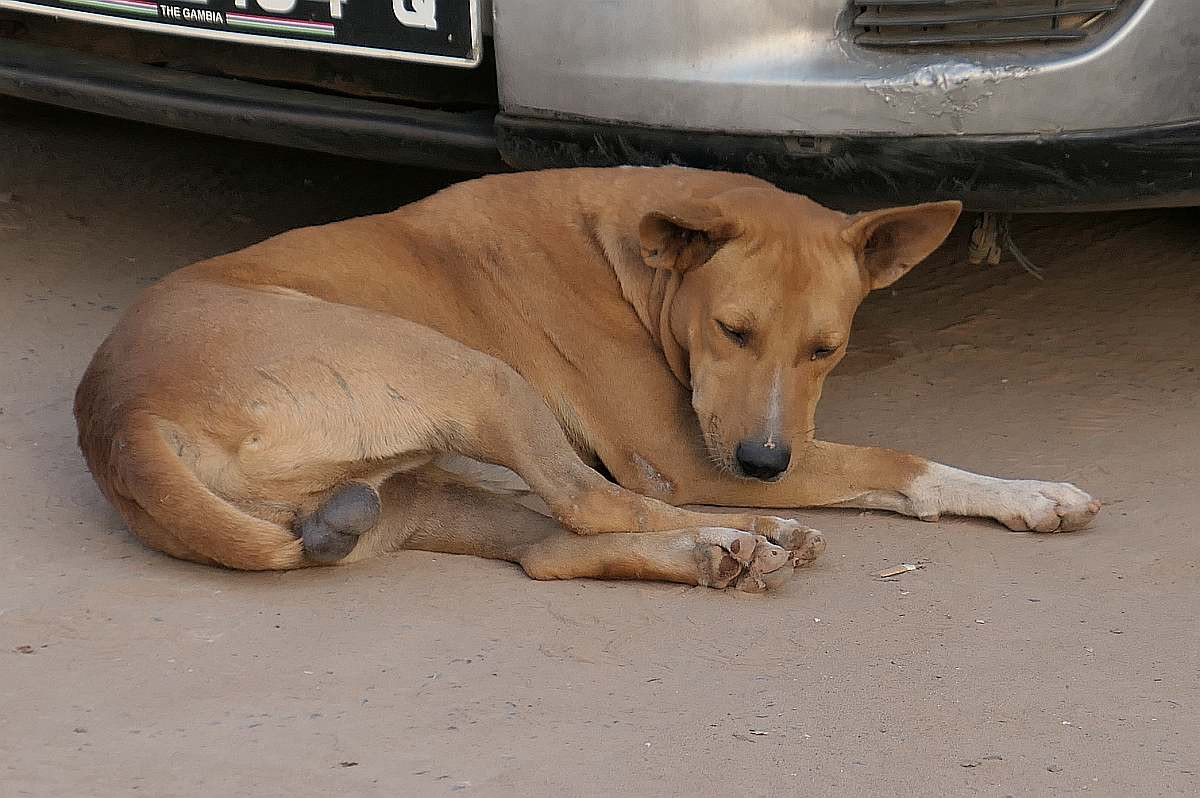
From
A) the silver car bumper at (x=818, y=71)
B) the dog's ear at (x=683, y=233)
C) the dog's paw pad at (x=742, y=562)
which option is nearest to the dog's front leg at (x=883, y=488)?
the dog's paw pad at (x=742, y=562)

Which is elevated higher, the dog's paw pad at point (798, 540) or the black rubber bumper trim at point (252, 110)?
the black rubber bumper trim at point (252, 110)

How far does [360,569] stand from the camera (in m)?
3.18

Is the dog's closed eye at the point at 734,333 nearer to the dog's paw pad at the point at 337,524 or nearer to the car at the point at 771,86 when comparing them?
the car at the point at 771,86

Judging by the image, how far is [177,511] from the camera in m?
2.89

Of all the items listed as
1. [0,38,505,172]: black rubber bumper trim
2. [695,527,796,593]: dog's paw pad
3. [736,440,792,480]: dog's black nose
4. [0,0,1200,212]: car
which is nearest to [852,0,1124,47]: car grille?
[0,0,1200,212]: car

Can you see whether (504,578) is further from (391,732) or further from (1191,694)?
(1191,694)

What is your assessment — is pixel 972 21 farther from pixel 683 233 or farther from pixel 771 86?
pixel 683 233

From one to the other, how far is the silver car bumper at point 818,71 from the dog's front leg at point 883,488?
795 millimetres

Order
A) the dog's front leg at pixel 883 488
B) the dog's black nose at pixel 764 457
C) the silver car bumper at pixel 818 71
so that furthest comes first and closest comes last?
the dog's front leg at pixel 883 488
the dog's black nose at pixel 764 457
the silver car bumper at pixel 818 71

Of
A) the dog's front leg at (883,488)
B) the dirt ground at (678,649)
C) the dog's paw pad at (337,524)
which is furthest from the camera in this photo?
the dog's front leg at (883,488)

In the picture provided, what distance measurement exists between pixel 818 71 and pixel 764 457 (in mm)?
892

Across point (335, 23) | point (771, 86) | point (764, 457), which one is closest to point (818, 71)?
point (771, 86)

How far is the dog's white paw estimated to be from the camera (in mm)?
3412

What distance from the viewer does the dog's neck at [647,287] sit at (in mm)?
3582
